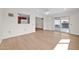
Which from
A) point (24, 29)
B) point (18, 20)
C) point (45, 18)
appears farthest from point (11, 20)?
point (45, 18)

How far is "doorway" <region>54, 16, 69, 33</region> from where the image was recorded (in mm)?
3102

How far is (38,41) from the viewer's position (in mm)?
3113

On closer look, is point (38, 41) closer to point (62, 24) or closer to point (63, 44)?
point (63, 44)

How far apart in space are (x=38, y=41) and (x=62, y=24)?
87 centimetres

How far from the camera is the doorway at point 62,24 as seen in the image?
10.2 feet

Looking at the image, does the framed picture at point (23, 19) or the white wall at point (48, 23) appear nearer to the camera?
the framed picture at point (23, 19)

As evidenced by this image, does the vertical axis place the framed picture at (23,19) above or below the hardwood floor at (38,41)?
above

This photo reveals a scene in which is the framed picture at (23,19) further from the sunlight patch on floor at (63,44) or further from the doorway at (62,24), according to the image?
the sunlight patch on floor at (63,44)

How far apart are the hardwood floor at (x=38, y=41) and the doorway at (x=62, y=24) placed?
0.12 m

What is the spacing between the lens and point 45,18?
3.13 meters

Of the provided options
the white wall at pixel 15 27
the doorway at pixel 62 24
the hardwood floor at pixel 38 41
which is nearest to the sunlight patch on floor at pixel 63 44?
the hardwood floor at pixel 38 41
